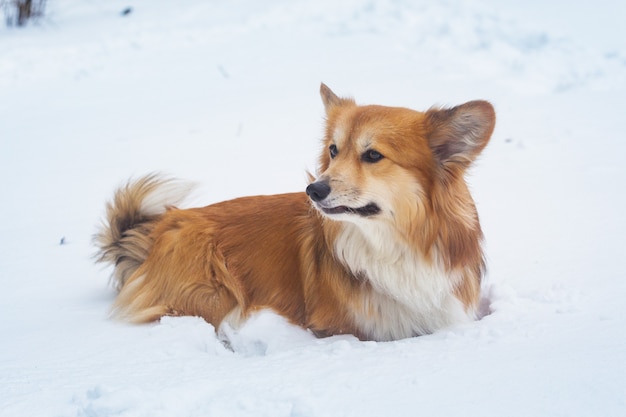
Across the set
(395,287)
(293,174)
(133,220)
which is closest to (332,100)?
(395,287)

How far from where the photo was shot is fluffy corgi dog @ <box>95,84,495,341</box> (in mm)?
2758

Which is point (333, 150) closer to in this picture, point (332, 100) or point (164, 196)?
point (332, 100)

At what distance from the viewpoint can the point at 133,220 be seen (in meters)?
3.55

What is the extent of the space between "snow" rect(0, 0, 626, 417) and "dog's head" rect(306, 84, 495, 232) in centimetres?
54

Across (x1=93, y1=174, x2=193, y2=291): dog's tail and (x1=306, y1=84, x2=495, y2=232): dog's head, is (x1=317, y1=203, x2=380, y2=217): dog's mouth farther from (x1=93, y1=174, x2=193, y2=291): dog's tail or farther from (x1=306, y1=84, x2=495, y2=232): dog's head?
(x1=93, y1=174, x2=193, y2=291): dog's tail

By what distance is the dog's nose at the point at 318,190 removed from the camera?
2.64 m

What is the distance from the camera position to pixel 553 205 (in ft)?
14.6

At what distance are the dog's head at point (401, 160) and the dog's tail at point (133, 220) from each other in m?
1.14

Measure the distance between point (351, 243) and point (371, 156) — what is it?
15.3 inches

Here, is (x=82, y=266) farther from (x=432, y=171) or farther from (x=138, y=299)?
(x=432, y=171)

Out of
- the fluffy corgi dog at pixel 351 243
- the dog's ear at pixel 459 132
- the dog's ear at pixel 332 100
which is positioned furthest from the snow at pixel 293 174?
the dog's ear at pixel 332 100

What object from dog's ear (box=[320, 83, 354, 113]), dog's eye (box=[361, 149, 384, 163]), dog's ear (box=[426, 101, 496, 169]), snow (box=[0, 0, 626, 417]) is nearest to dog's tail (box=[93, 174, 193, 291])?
snow (box=[0, 0, 626, 417])

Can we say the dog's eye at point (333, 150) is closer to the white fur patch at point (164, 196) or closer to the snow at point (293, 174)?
the snow at point (293, 174)

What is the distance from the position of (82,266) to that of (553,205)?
2.98 metres
